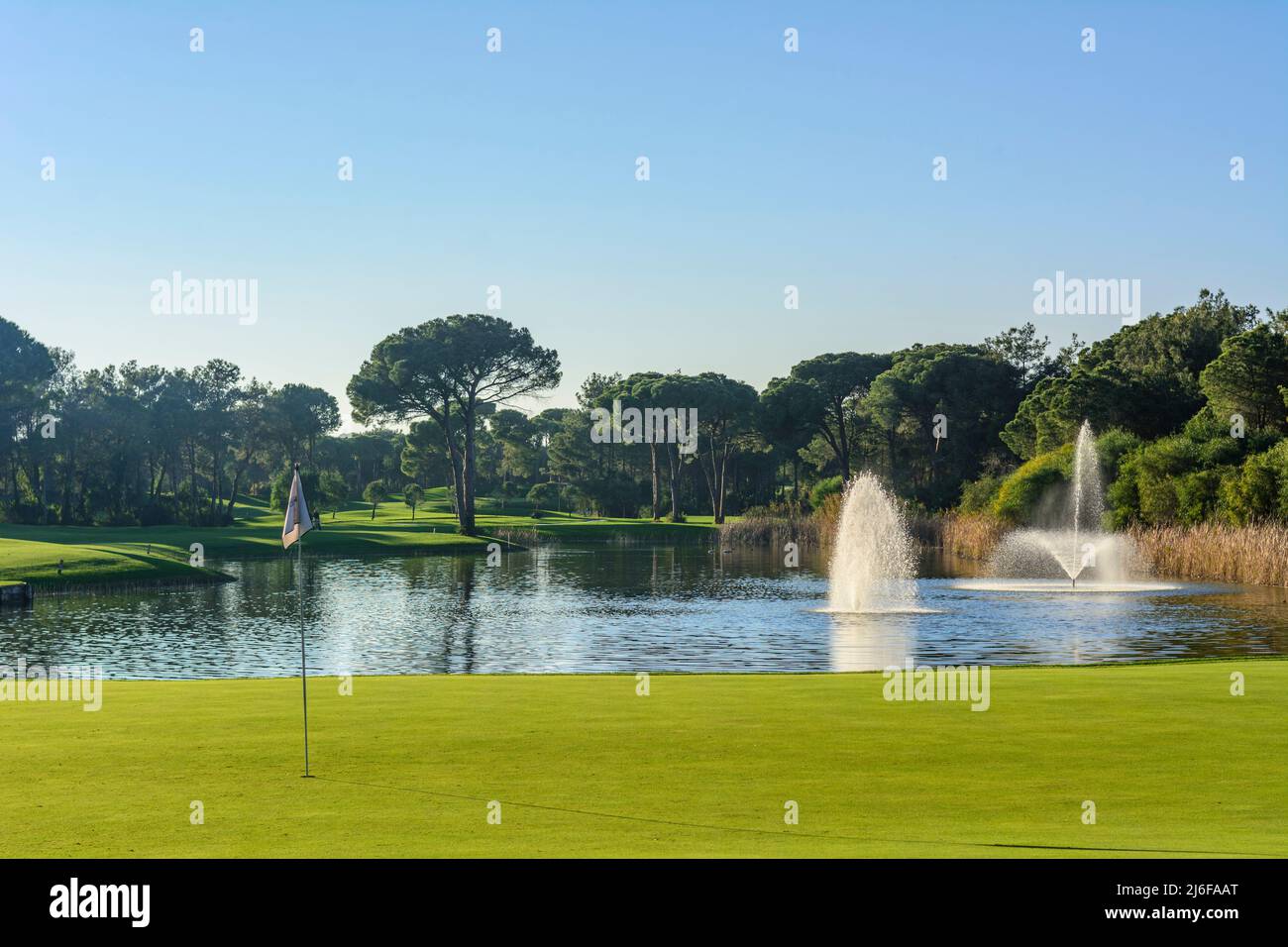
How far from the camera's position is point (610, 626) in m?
39.5

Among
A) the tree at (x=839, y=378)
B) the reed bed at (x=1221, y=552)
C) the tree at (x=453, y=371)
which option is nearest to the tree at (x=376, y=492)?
the tree at (x=453, y=371)

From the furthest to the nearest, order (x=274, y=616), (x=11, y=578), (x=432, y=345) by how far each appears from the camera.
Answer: (x=432, y=345) < (x=11, y=578) < (x=274, y=616)

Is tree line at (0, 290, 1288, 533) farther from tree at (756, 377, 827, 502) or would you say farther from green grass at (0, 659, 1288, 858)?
green grass at (0, 659, 1288, 858)

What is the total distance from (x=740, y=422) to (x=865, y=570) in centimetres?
6797

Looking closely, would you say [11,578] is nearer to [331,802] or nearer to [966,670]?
[966,670]

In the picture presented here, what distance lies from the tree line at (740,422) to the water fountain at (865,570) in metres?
13.3

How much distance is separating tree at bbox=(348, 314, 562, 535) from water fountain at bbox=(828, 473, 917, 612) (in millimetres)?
39205

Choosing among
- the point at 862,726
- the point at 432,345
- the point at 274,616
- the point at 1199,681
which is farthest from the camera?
the point at 432,345

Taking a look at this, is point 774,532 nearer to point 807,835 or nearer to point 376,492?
point 376,492

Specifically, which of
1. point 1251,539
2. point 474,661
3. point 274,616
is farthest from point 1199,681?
point 1251,539

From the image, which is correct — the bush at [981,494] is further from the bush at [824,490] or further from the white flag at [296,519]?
the white flag at [296,519]

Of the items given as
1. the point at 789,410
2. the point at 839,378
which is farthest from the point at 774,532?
the point at 839,378
